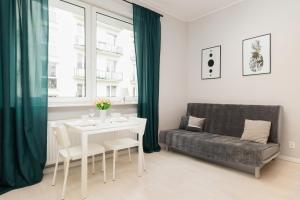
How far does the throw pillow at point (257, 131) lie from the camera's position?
2.81 metres

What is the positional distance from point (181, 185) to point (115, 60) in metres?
2.26

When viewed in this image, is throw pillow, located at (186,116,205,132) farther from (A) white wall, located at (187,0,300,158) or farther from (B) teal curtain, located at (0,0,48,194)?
(B) teal curtain, located at (0,0,48,194)

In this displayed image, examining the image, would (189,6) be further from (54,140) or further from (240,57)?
(54,140)

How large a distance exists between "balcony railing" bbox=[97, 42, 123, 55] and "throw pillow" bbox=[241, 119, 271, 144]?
2464mm

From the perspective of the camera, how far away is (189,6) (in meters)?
3.72

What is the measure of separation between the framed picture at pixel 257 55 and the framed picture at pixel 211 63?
51cm

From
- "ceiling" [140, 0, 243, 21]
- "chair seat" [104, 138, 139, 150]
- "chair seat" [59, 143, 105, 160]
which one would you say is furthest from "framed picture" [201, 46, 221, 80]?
"chair seat" [59, 143, 105, 160]

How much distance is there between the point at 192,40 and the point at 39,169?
3763 mm

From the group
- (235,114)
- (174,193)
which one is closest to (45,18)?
(174,193)

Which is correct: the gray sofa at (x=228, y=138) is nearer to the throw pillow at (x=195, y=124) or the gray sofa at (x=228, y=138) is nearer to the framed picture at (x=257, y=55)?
the throw pillow at (x=195, y=124)

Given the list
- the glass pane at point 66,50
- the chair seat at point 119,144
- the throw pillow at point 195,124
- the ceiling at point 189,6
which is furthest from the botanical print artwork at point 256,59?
the glass pane at point 66,50

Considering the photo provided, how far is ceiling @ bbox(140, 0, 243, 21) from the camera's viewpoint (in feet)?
11.6

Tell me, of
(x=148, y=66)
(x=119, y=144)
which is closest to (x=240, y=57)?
(x=148, y=66)

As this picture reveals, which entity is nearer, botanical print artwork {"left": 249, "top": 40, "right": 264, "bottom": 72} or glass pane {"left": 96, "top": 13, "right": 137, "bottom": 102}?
glass pane {"left": 96, "top": 13, "right": 137, "bottom": 102}
